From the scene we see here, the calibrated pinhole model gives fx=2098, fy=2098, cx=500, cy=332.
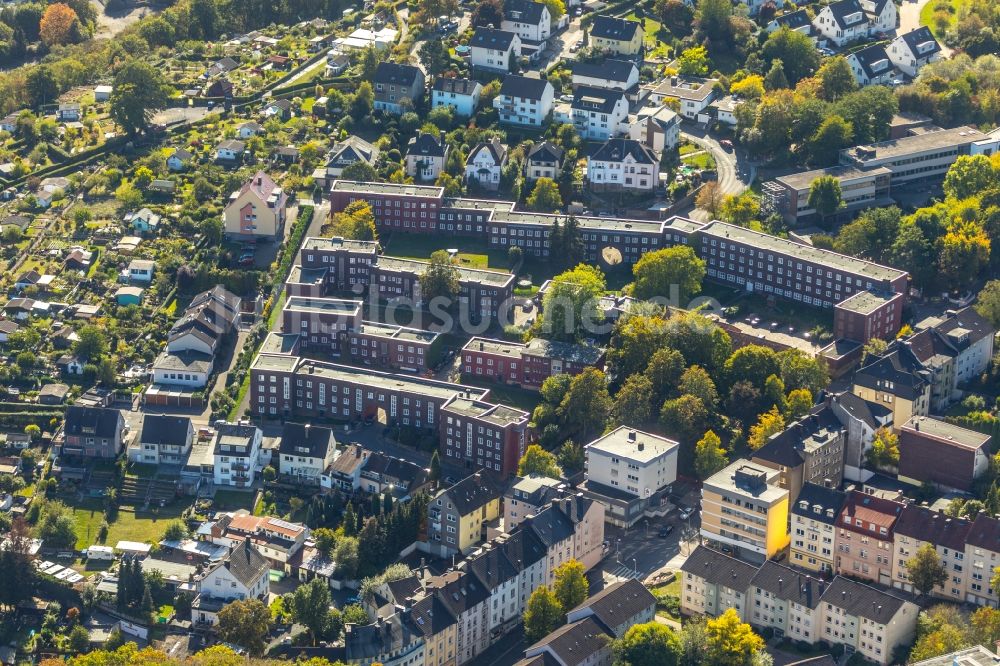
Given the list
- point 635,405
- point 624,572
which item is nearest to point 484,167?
point 635,405

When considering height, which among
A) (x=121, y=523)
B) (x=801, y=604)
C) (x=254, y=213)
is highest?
(x=254, y=213)

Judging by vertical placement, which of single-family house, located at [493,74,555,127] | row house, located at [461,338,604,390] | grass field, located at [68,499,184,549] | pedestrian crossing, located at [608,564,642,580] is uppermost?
single-family house, located at [493,74,555,127]

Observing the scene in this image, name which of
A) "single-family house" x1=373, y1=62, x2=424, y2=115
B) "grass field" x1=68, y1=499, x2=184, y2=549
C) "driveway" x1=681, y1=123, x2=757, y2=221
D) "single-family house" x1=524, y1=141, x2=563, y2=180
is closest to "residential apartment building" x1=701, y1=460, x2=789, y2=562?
"grass field" x1=68, y1=499, x2=184, y2=549

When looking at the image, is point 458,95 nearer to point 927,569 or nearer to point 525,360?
point 525,360

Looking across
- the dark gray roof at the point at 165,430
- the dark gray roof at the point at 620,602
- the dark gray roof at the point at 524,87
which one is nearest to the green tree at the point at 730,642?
the dark gray roof at the point at 620,602

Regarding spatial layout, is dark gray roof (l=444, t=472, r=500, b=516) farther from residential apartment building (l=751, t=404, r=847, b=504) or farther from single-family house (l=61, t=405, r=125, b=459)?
single-family house (l=61, t=405, r=125, b=459)

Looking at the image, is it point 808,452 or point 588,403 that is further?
point 588,403

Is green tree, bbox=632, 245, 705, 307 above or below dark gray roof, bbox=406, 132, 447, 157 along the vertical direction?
below
